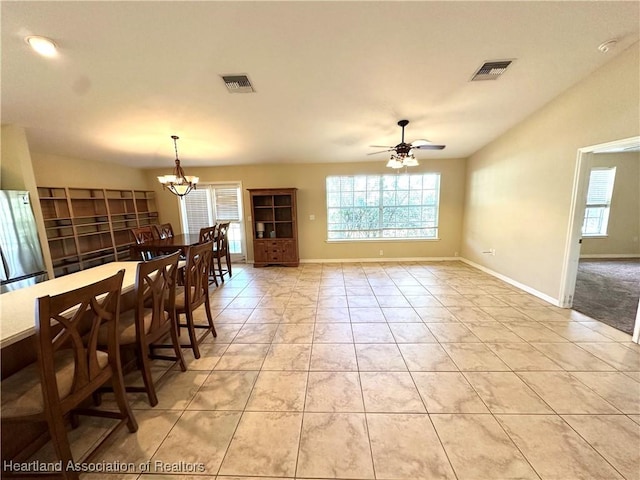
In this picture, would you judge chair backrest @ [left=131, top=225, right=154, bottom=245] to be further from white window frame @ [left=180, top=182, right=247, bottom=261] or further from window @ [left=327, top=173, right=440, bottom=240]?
window @ [left=327, top=173, right=440, bottom=240]

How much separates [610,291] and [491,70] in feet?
12.6

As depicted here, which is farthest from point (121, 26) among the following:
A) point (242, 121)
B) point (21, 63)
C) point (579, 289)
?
point (579, 289)

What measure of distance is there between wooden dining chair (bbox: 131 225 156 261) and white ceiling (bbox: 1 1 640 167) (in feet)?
4.89

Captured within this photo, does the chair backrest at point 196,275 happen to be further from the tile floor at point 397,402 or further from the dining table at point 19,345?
the dining table at point 19,345

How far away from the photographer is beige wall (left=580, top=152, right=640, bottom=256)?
5.19 meters

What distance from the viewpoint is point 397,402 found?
5.70 ft

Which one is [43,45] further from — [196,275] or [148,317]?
[148,317]

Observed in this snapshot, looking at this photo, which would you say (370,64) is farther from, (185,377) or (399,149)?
(185,377)

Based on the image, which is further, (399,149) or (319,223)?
(319,223)

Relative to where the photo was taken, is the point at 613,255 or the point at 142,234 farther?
the point at 613,255

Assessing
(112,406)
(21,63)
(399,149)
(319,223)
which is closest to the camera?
(112,406)

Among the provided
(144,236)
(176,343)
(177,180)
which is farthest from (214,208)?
(176,343)

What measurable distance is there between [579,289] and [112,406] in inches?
236

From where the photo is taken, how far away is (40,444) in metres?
Answer: 1.42
